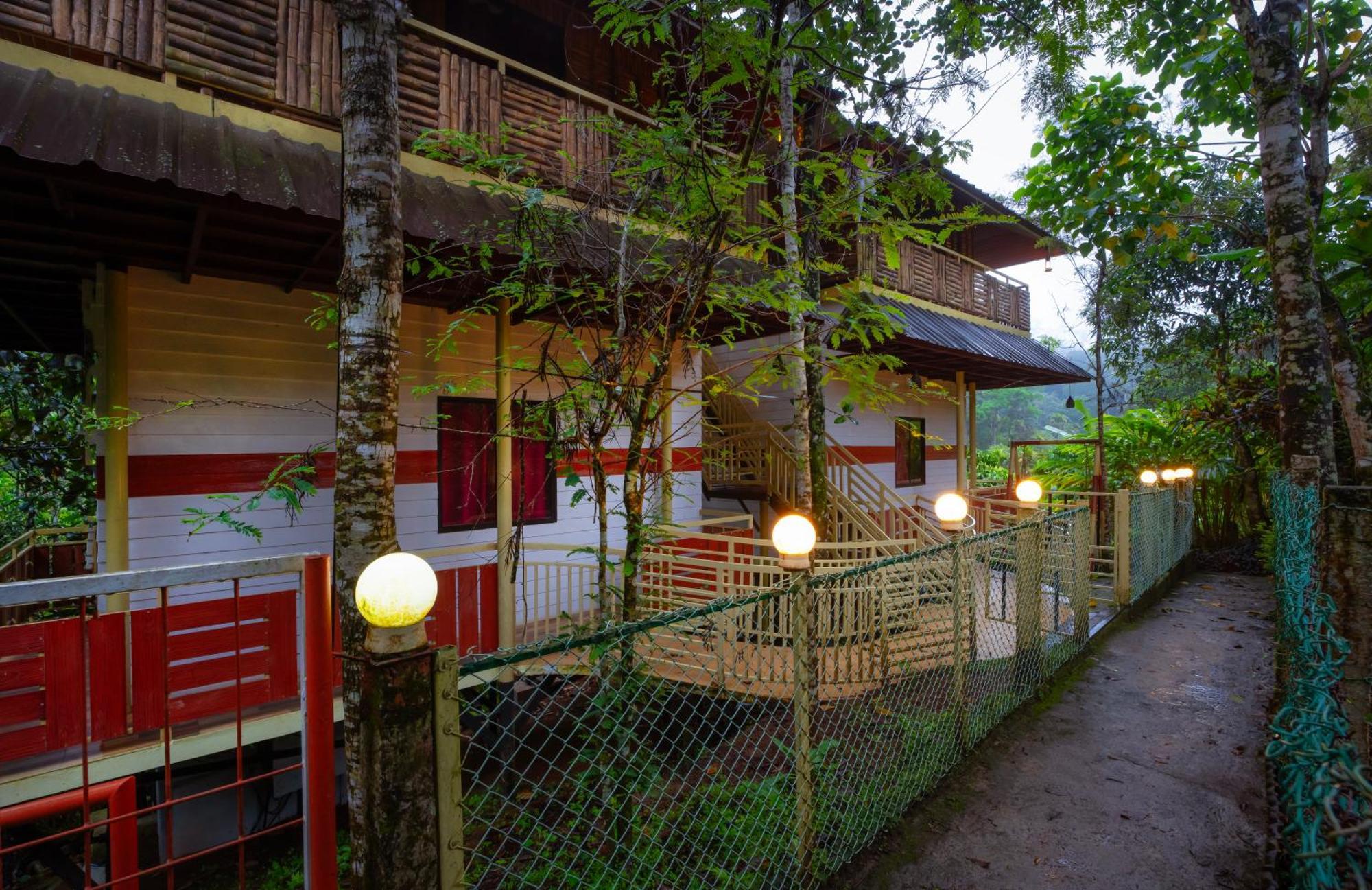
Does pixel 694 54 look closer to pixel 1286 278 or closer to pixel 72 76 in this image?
pixel 1286 278

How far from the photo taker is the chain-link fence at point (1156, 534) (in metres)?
7.70

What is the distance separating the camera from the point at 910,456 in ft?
44.7

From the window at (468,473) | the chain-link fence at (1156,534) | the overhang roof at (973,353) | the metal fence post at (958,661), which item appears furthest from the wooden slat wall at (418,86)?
the chain-link fence at (1156,534)

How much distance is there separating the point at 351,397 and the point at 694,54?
2443mm

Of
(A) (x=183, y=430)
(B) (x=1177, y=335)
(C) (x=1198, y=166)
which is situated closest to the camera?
(A) (x=183, y=430)

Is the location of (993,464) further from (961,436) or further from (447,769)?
(447,769)

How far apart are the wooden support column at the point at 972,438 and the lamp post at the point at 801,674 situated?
1164cm

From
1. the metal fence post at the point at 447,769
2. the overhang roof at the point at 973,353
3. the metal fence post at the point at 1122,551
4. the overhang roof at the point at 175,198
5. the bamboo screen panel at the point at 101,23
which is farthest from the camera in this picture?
the overhang roof at the point at 973,353

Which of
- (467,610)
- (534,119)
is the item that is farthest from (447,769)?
(534,119)

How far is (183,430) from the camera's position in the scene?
5199 mm

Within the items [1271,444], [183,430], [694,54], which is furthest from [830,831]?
[1271,444]

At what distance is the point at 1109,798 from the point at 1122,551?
16.3ft

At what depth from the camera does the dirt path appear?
294 cm

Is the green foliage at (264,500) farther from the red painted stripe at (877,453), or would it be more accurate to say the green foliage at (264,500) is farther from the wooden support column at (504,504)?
the red painted stripe at (877,453)
